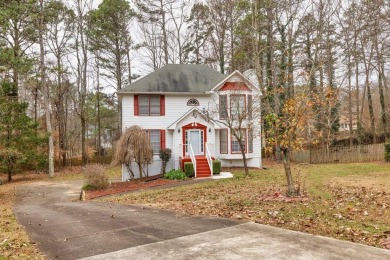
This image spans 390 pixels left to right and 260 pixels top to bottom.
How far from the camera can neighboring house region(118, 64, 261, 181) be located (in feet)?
69.7

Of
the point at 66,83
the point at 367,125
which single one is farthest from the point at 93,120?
the point at 367,125

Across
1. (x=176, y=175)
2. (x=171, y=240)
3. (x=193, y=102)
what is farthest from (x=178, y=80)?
(x=171, y=240)

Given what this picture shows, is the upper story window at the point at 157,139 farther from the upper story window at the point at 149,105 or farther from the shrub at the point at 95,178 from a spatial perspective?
the shrub at the point at 95,178

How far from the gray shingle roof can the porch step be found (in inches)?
202

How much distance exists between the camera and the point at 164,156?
68.2 feet

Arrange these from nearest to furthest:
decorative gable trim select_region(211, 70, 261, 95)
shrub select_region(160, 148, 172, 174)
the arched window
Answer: shrub select_region(160, 148, 172, 174) → decorative gable trim select_region(211, 70, 261, 95) → the arched window

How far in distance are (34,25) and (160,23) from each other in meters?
12.5

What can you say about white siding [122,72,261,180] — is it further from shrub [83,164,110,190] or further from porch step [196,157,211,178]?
shrub [83,164,110,190]

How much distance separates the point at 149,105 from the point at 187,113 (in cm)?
275

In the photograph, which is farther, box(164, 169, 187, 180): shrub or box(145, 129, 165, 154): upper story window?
box(145, 129, 165, 154): upper story window

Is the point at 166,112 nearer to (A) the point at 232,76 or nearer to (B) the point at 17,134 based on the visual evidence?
(A) the point at 232,76

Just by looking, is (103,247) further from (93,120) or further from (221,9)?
(93,120)

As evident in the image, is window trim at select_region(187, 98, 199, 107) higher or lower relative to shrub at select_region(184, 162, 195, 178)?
higher

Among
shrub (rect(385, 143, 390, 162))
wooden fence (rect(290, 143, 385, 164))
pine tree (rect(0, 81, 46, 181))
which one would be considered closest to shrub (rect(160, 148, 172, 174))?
pine tree (rect(0, 81, 46, 181))
